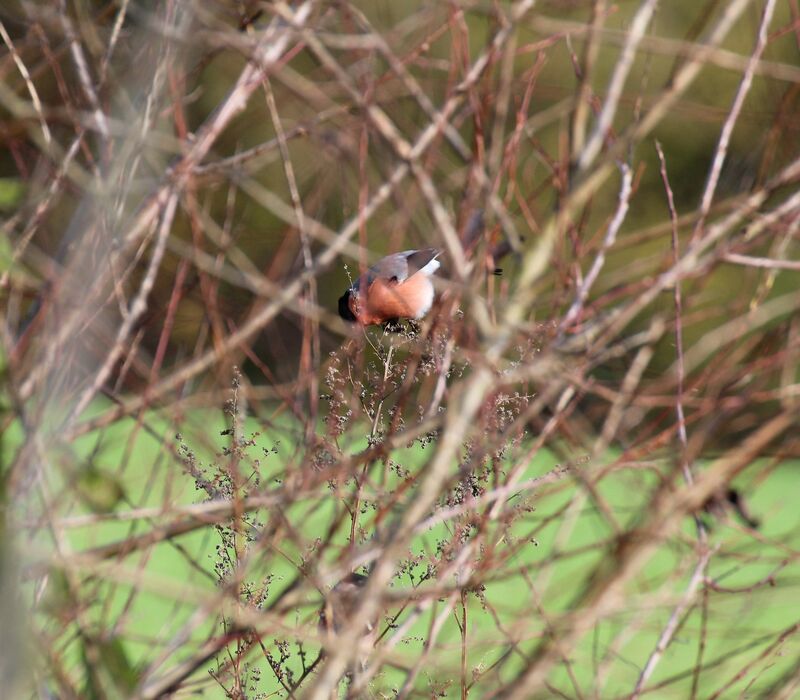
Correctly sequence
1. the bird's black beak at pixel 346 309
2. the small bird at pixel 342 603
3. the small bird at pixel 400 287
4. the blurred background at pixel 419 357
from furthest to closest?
the bird's black beak at pixel 346 309 → the small bird at pixel 400 287 → the small bird at pixel 342 603 → the blurred background at pixel 419 357

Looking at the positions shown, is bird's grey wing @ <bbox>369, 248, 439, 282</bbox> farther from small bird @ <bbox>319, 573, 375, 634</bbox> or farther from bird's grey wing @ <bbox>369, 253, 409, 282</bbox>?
small bird @ <bbox>319, 573, 375, 634</bbox>

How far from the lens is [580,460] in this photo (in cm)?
138

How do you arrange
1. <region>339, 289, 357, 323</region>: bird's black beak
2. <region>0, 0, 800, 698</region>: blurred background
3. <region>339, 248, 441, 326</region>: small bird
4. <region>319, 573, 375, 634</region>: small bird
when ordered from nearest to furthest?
<region>0, 0, 800, 698</region>: blurred background < <region>319, 573, 375, 634</region>: small bird < <region>339, 248, 441, 326</region>: small bird < <region>339, 289, 357, 323</region>: bird's black beak

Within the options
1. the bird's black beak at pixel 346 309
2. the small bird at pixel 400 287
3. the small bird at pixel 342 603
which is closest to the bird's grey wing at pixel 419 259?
the small bird at pixel 400 287

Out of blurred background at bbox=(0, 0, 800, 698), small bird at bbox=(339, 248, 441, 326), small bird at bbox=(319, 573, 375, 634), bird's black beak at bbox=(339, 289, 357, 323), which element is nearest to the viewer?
blurred background at bbox=(0, 0, 800, 698)

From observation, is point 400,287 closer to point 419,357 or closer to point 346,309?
point 346,309

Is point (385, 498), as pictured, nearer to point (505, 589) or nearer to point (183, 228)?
point (505, 589)

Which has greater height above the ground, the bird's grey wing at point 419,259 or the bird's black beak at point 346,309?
the bird's grey wing at point 419,259

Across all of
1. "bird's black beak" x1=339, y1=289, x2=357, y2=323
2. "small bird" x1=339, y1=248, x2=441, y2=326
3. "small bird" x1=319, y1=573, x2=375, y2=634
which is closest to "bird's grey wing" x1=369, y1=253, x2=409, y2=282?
"small bird" x1=339, y1=248, x2=441, y2=326

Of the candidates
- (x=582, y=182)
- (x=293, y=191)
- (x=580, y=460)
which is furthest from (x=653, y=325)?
(x=293, y=191)

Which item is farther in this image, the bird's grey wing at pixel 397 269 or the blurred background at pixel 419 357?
the bird's grey wing at pixel 397 269

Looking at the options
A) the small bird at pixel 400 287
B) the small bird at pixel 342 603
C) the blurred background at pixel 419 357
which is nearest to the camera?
the blurred background at pixel 419 357

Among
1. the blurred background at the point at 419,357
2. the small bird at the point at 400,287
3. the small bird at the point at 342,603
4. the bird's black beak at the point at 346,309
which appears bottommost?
the bird's black beak at the point at 346,309

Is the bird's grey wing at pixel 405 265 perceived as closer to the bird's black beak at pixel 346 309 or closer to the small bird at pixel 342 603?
the bird's black beak at pixel 346 309
